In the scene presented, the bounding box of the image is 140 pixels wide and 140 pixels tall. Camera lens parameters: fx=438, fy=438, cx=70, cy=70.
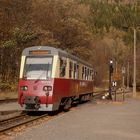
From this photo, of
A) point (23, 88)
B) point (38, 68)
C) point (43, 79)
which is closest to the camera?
point (43, 79)

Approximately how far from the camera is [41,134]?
1448 centimetres

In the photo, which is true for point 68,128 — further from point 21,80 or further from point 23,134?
point 21,80

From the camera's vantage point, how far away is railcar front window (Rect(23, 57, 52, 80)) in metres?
21.6

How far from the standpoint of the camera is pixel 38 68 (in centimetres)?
2186

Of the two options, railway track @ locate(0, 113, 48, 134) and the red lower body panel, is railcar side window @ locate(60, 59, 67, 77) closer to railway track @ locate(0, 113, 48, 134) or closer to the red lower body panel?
the red lower body panel

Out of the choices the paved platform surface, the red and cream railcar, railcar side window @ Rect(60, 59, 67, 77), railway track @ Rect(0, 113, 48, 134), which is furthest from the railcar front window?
the paved platform surface

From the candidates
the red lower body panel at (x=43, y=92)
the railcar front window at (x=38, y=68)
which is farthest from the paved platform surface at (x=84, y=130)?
the railcar front window at (x=38, y=68)

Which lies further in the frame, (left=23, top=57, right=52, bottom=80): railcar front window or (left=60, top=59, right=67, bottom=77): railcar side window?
(left=60, top=59, right=67, bottom=77): railcar side window

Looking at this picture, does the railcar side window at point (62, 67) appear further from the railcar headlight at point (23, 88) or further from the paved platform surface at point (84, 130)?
the paved platform surface at point (84, 130)

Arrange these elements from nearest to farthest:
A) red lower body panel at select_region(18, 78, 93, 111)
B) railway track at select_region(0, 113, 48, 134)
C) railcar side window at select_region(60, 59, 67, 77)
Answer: railway track at select_region(0, 113, 48, 134)
red lower body panel at select_region(18, 78, 93, 111)
railcar side window at select_region(60, 59, 67, 77)

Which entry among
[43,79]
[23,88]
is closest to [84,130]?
[43,79]

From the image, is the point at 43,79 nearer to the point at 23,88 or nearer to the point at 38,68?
the point at 38,68

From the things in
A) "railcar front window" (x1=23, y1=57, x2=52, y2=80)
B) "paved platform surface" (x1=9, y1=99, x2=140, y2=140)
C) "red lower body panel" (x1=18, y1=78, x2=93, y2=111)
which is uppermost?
"railcar front window" (x1=23, y1=57, x2=52, y2=80)

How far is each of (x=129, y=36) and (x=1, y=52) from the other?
298 ft
